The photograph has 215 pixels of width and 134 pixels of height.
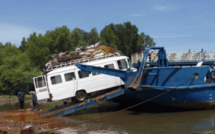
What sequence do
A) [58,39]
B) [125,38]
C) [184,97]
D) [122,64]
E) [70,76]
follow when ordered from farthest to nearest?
[125,38] < [58,39] < [122,64] < [70,76] < [184,97]

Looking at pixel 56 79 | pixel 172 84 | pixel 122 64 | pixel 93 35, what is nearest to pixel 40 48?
pixel 56 79

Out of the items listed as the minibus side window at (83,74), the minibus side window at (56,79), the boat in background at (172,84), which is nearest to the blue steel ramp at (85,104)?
the boat in background at (172,84)

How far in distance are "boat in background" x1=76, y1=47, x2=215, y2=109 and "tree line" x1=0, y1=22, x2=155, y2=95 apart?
81.4ft

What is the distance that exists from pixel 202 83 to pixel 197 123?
274cm

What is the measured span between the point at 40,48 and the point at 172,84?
33.0m

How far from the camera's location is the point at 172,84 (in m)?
12.5

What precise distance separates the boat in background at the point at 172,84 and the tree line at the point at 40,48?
24.8 meters

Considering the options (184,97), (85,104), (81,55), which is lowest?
(184,97)

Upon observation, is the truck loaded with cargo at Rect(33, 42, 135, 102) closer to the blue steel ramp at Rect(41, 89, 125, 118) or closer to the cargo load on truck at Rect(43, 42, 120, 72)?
the blue steel ramp at Rect(41, 89, 125, 118)

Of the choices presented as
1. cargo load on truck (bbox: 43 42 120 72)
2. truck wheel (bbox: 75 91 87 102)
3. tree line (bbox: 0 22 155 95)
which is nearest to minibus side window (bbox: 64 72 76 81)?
truck wheel (bbox: 75 91 87 102)

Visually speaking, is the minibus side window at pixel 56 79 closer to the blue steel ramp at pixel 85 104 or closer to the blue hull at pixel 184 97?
the blue steel ramp at pixel 85 104

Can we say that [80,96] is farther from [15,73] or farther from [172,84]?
[15,73]

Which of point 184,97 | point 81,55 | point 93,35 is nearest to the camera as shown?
point 184,97

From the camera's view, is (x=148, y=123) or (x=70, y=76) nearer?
(x=148, y=123)
